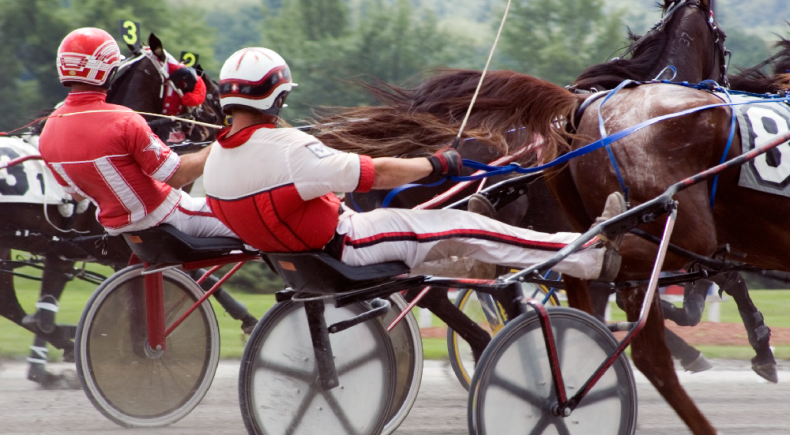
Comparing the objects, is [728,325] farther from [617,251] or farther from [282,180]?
[282,180]

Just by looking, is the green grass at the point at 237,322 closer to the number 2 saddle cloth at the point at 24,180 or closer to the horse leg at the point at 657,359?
the number 2 saddle cloth at the point at 24,180

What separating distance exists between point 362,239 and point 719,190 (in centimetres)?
165

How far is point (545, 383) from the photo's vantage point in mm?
2898

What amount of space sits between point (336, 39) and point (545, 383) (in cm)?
1002

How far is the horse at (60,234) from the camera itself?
5.19m

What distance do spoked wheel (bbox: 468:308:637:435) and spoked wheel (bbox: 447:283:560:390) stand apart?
1426mm

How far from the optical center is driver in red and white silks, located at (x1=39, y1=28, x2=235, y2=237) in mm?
3461

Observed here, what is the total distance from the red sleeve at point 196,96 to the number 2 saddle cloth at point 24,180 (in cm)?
99


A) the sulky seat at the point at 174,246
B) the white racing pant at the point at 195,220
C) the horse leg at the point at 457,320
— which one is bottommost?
the horse leg at the point at 457,320

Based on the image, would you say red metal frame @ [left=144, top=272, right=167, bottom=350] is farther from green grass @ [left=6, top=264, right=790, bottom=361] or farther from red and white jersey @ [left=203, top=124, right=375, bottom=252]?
green grass @ [left=6, top=264, right=790, bottom=361]

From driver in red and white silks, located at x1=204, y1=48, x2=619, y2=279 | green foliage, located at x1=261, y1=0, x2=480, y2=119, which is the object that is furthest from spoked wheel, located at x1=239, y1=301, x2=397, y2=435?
green foliage, located at x1=261, y1=0, x2=480, y2=119

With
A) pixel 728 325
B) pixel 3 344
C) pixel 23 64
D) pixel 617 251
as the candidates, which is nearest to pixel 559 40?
pixel 728 325

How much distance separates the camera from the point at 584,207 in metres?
3.82

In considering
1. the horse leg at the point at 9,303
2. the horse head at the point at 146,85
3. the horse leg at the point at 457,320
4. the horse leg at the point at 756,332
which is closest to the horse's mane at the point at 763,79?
the horse leg at the point at 756,332
